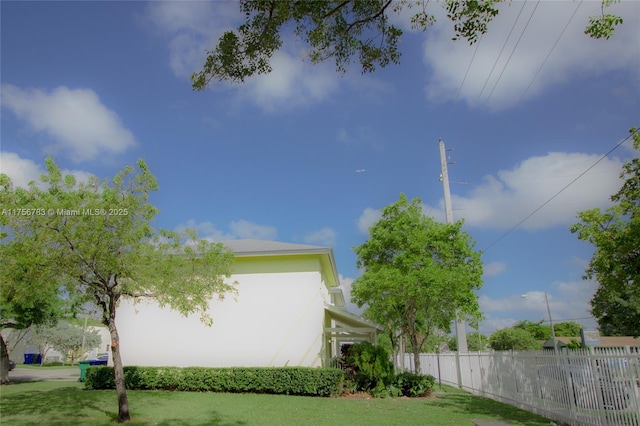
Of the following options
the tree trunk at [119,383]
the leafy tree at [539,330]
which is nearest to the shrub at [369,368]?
the tree trunk at [119,383]

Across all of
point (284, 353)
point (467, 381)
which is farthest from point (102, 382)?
point (467, 381)

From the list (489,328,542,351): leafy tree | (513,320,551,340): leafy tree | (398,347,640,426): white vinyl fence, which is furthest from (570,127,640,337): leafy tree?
(513,320,551,340): leafy tree

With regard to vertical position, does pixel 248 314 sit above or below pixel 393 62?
below

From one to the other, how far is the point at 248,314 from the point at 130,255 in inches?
355

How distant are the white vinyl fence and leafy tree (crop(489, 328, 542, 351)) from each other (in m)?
54.8

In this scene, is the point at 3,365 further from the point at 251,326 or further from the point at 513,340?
the point at 513,340

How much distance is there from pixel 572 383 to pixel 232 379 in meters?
12.4

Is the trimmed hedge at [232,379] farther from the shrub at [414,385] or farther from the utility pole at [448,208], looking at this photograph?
the utility pole at [448,208]

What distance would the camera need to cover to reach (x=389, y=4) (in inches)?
220

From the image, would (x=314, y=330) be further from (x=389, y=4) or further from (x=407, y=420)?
(x=389, y=4)

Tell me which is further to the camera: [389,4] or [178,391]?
[178,391]

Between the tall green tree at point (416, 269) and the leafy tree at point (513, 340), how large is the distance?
52.9 meters

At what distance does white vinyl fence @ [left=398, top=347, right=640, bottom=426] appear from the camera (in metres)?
7.88

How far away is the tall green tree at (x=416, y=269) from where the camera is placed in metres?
16.8
